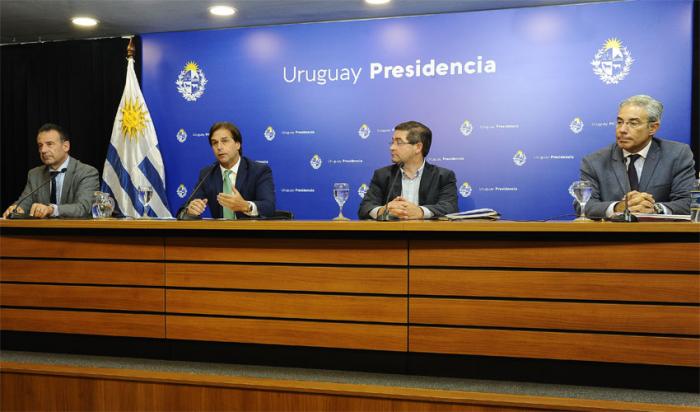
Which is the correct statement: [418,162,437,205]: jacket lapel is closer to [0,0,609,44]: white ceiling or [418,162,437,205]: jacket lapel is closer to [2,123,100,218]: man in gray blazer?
[0,0,609,44]: white ceiling

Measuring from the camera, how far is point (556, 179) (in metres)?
5.57

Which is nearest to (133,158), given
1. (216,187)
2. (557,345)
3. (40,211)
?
(216,187)

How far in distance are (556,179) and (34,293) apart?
4.03m

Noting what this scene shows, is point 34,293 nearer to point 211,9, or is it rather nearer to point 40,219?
point 40,219

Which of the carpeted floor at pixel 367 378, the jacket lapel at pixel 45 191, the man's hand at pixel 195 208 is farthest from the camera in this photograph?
the jacket lapel at pixel 45 191

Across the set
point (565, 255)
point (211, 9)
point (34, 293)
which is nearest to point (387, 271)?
point (565, 255)

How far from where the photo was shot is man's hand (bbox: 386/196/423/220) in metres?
3.49

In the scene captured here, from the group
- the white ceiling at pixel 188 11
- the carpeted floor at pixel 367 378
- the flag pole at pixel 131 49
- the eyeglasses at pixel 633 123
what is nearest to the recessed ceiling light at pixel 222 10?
the white ceiling at pixel 188 11

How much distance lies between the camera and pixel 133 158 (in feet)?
21.1

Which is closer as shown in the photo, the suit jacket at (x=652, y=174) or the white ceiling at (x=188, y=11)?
the suit jacket at (x=652, y=174)

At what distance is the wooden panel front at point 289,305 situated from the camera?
310cm

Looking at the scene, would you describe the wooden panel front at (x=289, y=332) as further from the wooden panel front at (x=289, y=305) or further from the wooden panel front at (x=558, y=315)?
the wooden panel front at (x=558, y=315)

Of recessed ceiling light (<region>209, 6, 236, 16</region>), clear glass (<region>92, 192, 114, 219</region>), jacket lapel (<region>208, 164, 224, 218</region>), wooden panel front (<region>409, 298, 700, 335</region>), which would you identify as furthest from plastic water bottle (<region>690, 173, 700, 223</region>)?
recessed ceiling light (<region>209, 6, 236, 16</region>)

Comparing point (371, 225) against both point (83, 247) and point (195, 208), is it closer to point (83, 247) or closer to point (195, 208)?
point (195, 208)
